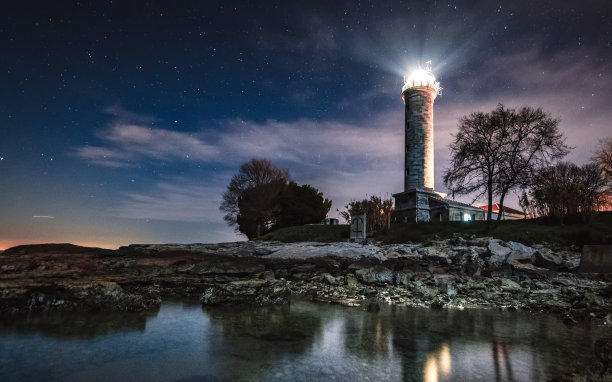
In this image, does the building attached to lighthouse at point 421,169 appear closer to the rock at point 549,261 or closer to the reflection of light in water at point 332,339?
the rock at point 549,261

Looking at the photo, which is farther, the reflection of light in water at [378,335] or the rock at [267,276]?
the rock at [267,276]

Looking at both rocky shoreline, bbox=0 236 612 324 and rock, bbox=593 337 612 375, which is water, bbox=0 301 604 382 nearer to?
rock, bbox=593 337 612 375

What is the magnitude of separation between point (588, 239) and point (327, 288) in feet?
52.4

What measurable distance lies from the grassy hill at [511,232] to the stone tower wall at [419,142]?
1173 cm

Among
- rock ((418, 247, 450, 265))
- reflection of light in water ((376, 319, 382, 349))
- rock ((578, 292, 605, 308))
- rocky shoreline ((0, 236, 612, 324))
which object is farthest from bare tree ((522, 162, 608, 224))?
reflection of light in water ((376, 319, 382, 349))

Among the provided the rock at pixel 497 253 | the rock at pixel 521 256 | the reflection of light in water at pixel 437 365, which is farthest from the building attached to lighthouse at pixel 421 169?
the reflection of light in water at pixel 437 365

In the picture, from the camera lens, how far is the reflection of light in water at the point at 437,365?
430cm

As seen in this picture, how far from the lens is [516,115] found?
2664 cm

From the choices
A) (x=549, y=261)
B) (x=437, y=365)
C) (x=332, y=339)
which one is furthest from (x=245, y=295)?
(x=549, y=261)

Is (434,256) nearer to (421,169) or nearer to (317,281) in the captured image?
(317,281)

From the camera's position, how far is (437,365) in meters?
4.66

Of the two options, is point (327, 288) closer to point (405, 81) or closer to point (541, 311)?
point (541, 311)

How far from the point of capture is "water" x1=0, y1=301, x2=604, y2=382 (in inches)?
168

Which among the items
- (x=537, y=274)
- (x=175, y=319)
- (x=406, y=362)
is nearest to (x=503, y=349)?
(x=406, y=362)
